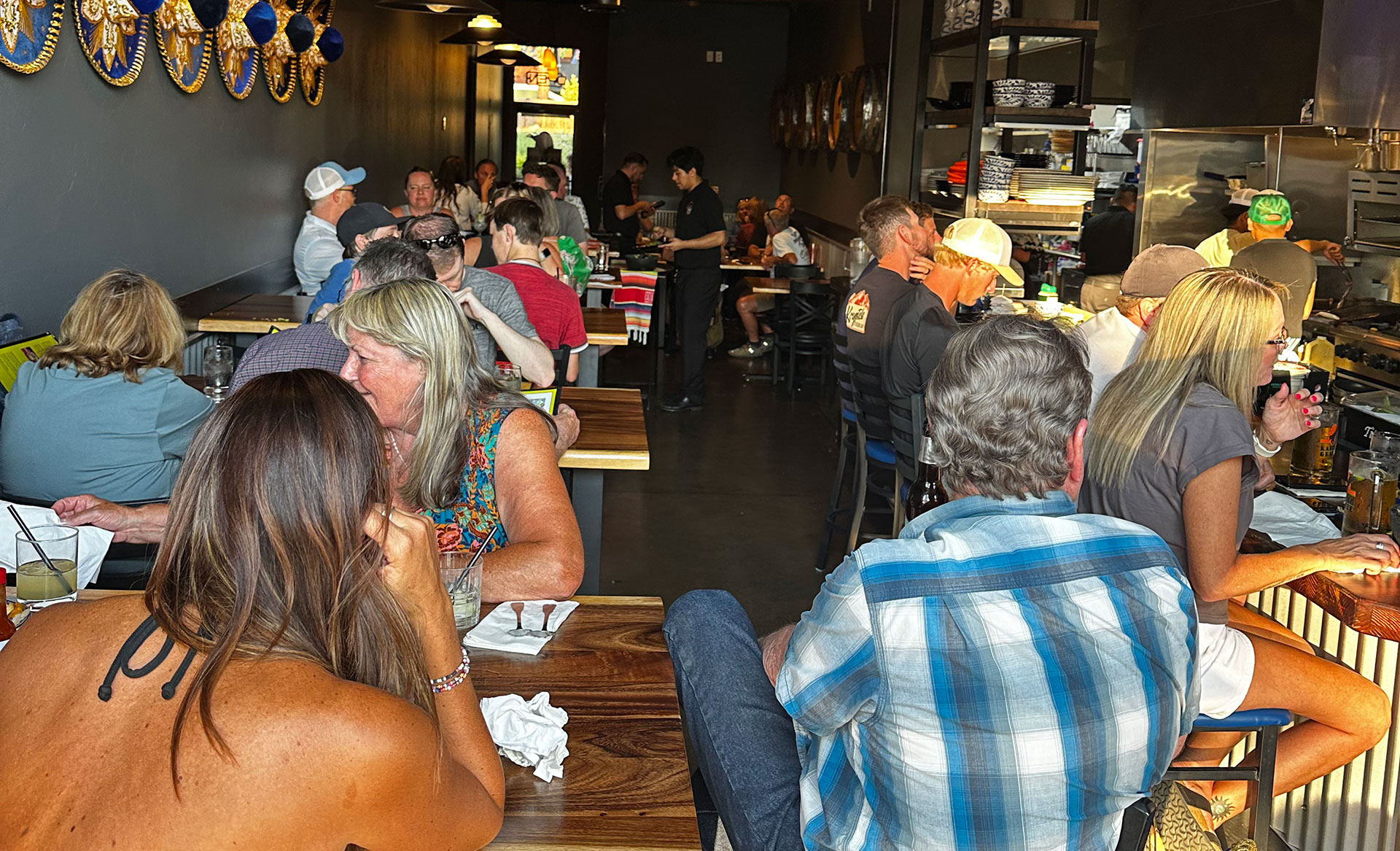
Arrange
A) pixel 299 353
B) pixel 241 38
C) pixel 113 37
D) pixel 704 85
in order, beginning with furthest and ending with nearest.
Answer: pixel 704 85
pixel 241 38
pixel 113 37
pixel 299 353

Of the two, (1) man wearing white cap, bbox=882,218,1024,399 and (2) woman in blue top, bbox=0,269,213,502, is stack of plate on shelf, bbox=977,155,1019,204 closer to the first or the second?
(1) man wearing white cap, bbox=882,218,1024,399

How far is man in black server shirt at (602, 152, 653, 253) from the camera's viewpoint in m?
11.8

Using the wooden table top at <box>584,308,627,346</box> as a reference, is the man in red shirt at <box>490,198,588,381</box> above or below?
above

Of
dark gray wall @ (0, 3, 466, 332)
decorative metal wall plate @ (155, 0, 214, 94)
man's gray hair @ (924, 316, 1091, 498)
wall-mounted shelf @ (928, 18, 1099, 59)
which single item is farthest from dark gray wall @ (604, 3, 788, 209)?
man's gray hair @ (924, 316, 1091, 498)

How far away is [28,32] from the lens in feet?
12.4

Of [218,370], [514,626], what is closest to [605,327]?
[218,370]

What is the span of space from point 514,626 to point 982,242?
12.3 ft

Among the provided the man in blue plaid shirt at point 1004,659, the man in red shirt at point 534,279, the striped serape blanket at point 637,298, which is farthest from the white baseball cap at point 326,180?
the man in blue plaid shirt at point 1004,659

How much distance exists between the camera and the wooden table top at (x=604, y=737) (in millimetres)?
1470

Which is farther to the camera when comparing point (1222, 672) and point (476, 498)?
point (476, 498)

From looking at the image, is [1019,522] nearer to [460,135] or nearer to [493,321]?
[493,321]

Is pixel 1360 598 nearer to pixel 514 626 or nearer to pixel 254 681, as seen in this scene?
pixel 514 626

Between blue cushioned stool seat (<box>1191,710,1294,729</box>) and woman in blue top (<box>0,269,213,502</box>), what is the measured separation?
2.47 meters

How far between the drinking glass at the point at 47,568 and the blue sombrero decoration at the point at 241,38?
14.6 feet
